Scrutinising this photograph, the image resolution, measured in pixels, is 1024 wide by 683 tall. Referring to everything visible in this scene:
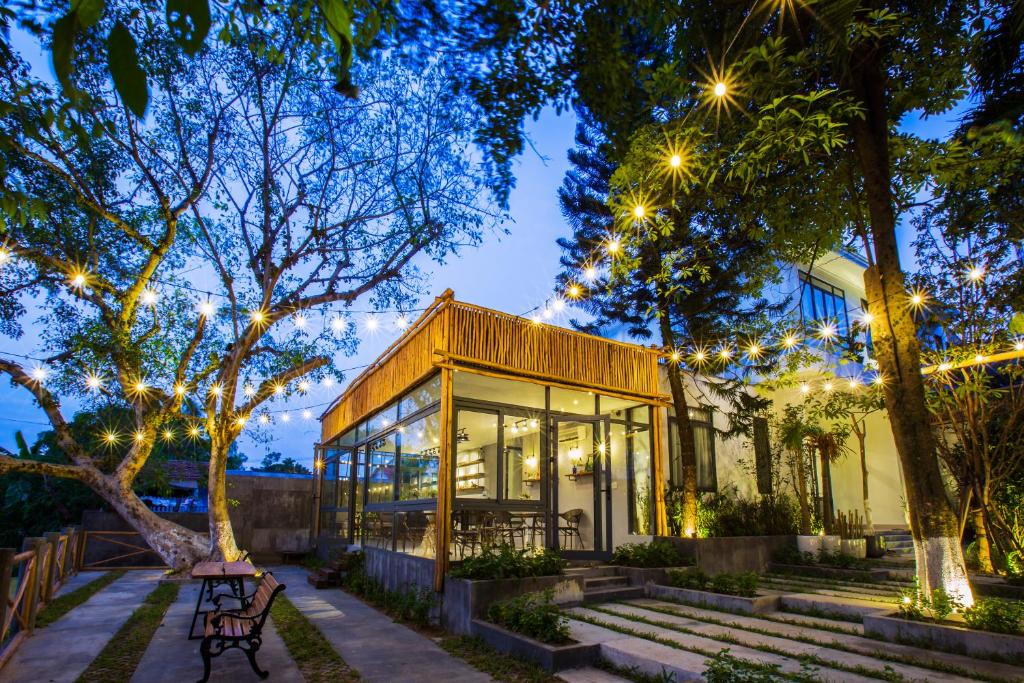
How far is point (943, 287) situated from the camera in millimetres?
8750

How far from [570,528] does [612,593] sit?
1705mm

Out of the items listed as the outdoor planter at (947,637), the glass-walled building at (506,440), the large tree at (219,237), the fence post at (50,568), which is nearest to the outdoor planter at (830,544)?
the glass-walled building at (506,440)

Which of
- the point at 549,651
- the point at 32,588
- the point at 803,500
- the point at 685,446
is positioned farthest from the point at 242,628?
the point at 803,500

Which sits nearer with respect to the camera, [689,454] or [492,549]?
[492,549]

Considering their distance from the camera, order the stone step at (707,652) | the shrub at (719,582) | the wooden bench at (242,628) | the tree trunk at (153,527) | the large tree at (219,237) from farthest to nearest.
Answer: the tree trunk at (153,527)
the large tree at (219,237)
the shrub at (719,582)
the wooden bench at (242,628)
the stone step at (707,652)

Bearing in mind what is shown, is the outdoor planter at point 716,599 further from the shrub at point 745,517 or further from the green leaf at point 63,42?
the green leaf at point 63,42

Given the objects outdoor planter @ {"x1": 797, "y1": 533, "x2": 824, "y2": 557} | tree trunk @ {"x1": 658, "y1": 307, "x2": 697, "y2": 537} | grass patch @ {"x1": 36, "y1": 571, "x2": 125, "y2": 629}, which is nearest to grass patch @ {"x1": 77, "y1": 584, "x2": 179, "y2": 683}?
grass patch @ {"x1": 36, "y1": 571, "x2": 125, "y2": 629}

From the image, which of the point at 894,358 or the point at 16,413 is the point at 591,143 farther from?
the point at 16,413

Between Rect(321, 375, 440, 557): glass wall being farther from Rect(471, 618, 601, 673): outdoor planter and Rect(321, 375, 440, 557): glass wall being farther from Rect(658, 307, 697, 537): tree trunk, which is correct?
Rect(658, 307, 697, 537): tree trunk

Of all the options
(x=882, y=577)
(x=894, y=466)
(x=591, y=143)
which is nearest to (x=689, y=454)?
(x=882, y=577)

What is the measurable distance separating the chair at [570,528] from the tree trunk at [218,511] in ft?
20.6

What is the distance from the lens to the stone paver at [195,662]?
485 cm

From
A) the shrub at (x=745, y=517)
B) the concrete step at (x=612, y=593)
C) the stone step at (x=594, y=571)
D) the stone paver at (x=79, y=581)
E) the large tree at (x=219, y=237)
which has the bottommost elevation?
the stone paver at (x=79, y=581)

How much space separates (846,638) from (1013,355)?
14.2 feet
